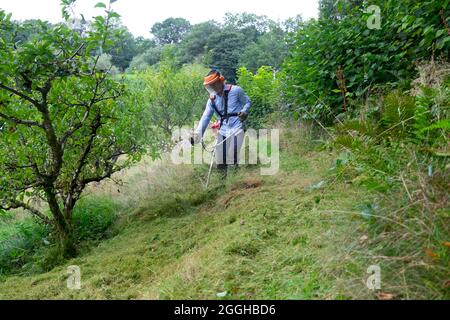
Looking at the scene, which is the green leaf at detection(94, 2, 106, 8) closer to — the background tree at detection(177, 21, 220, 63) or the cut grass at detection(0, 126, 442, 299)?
the cut grass at detection(0, 126, 442, 299)

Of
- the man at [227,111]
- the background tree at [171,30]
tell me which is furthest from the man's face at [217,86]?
the background tree at [171,30]

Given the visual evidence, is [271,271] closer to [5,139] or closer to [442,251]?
[442,251]

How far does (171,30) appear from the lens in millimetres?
62031

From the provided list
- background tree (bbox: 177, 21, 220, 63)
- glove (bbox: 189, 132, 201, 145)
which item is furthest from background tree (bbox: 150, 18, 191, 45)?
glove (bbox: 189, 132, 201, 145)

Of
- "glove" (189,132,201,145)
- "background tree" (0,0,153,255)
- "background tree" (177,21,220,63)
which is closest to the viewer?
"background tree" (0,0,153,255)

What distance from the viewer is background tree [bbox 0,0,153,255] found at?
422 centimetres

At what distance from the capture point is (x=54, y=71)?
435 cm

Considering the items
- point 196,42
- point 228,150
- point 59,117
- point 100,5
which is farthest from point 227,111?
point 196,42

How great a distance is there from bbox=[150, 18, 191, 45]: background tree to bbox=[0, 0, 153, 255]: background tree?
57786mm

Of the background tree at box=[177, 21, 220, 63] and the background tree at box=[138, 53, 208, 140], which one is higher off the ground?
the background tree at box=[177, 21, 220, 63]

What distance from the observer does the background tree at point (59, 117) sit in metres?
4.22

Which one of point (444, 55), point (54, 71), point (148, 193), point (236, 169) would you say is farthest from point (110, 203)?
point (444, 55)
